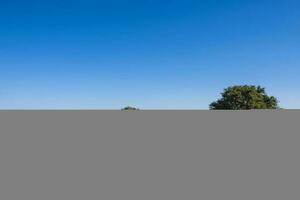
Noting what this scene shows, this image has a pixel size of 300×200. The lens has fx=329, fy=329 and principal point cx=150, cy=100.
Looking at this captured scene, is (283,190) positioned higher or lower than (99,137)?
lower

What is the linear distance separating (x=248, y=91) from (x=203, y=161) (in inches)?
2491

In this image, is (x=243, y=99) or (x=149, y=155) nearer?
(x=149, y=155)

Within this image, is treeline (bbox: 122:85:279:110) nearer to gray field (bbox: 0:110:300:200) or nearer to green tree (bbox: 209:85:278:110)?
green tree (bbox: 209:85:278:110)

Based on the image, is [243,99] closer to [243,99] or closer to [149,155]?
[243,99]

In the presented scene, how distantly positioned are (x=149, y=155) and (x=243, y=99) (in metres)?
62.1

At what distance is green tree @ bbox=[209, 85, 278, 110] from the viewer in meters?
60.5

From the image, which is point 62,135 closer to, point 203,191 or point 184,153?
point 184,153

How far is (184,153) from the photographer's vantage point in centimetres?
195

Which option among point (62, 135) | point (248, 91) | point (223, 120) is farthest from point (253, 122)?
point (248, 91)

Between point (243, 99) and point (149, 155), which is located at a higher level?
point (243, 99)

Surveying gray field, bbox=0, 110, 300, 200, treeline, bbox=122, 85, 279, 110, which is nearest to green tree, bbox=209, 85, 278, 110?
treeline, bbox=122, 85, 279, 110

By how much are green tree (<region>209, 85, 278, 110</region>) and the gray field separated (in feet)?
194

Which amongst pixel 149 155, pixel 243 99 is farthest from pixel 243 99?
pixel 149 155

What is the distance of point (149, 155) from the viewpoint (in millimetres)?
1939
